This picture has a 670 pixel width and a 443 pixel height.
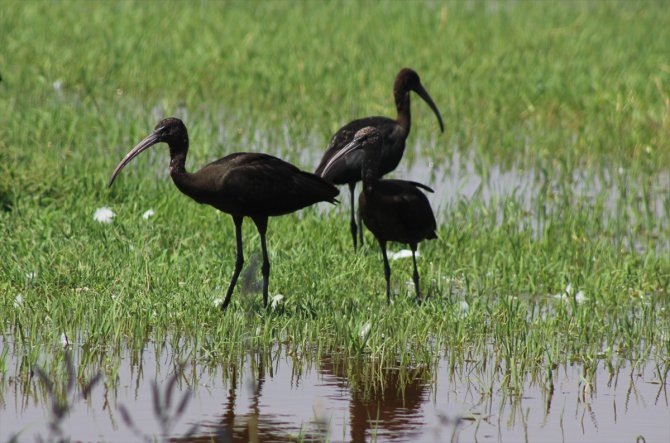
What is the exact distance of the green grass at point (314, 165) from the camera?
6633 mm

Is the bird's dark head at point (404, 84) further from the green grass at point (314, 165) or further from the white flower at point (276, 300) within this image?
the white flower at point (276, 300)

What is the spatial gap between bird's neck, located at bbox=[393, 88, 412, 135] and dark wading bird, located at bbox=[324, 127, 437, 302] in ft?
7.28

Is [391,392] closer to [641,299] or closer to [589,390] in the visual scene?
[589,390]

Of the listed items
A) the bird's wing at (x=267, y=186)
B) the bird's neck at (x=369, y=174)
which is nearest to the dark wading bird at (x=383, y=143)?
the bird's neck at (x=369, y=174)

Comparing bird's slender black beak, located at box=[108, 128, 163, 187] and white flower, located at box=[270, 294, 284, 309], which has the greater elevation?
bird's slender black beak, located at box=[108, 128, 163, 187]

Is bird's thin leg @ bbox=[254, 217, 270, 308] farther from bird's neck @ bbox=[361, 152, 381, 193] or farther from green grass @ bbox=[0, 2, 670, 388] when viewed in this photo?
bird's neck @ bbox=[361, 152, 381, 193]

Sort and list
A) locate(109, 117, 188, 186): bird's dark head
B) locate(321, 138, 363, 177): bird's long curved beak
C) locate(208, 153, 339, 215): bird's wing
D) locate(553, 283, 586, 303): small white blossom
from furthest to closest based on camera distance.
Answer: locate(321, 138, 363, 177): bird's long curved beak, locate(553, 283, 586, 303): small white blossom, locate(109, 117, 188, 186): bird's dark head, locate(208, 153, 339, 215): bird's wing

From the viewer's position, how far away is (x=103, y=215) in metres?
8.68

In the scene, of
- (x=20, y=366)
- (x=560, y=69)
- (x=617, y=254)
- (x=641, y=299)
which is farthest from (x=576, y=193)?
(x=20, y=366)

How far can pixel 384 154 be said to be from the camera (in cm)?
941

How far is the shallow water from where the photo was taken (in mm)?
5137

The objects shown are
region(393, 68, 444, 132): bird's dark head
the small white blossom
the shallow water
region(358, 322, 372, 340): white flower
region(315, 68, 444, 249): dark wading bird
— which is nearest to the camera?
the shallow water

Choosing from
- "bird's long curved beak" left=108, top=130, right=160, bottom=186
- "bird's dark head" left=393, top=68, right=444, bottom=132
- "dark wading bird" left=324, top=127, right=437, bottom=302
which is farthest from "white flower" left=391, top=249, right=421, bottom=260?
"bird's long curved beak" left=108, top=130, right=160, bottom=186

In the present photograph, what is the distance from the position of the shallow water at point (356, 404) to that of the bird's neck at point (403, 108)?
4015mm
